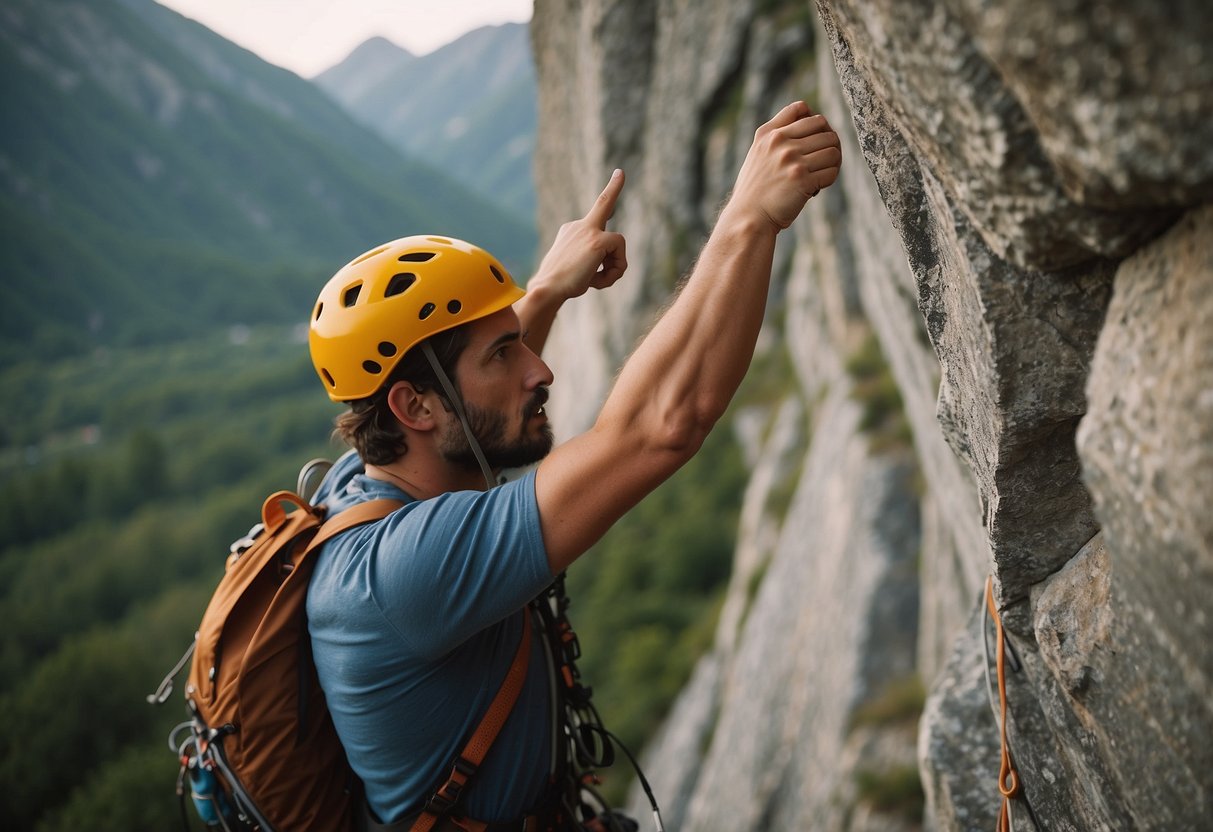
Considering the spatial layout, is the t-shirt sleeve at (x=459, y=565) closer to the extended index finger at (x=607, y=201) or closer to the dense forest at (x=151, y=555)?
the extended index finger at (x=607, y=201)

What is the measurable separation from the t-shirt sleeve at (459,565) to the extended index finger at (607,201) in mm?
1061

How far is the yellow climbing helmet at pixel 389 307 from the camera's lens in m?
3.03

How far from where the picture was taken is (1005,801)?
2.85 m

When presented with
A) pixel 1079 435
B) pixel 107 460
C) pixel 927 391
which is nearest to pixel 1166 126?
pixel 1079 435

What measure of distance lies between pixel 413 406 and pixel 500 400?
311 millimetres

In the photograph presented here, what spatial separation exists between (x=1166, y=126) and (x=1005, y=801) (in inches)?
88.9

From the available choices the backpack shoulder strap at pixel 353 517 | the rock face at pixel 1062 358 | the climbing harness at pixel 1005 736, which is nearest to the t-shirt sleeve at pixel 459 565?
the backpack shoulder strap at pixel 353 517

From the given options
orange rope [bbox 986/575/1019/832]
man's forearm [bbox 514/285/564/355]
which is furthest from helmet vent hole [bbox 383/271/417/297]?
orange rope [bbox 986/575/1019/832]

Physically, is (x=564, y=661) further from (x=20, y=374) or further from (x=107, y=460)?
(x=20, y=374)

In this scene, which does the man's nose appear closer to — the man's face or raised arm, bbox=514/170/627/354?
the man's face

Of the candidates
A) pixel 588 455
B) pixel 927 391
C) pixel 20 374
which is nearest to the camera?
pixel 588 455

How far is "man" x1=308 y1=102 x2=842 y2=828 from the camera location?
231 cm

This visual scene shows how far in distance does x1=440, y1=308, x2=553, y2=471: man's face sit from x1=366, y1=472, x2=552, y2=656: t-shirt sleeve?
0.49 metres

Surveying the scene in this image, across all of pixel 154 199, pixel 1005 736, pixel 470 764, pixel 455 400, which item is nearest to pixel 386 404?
pixel 455 400
